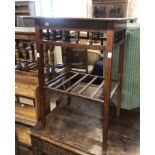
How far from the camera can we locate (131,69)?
1275 millimetres

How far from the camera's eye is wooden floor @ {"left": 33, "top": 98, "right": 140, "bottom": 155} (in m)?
1.05

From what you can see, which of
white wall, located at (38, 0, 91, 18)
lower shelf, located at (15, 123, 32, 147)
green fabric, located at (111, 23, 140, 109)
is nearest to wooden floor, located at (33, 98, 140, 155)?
green fabric, located at (111, 23, 140, 109)

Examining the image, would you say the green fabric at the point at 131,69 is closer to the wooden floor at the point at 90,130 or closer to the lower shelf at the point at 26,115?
the wooden floor at the point at 90,130

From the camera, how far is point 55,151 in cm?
113

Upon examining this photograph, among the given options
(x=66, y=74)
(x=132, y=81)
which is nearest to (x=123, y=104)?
(x=132, y=81)

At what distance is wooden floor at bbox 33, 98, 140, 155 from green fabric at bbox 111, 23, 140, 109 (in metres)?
0.11

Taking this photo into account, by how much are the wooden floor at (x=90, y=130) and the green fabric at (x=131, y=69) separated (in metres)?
0.11

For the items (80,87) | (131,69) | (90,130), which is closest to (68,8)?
(80,87)

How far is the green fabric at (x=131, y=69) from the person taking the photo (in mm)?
1203

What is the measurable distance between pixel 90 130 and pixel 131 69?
1.67 ft

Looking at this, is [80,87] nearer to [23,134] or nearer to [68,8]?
[23,134]

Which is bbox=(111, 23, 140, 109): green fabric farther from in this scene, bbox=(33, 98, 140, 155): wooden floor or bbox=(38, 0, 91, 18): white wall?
bbox=(38, 0, 91, 18): white wall
